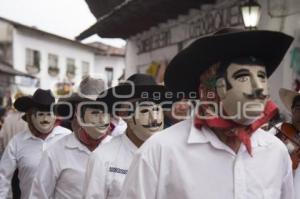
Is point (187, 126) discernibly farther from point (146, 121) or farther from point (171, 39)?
point (171, 39)

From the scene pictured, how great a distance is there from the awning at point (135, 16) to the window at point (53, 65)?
24.7 m

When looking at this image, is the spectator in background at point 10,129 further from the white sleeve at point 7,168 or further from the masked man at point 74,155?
the masked man at point 74,155

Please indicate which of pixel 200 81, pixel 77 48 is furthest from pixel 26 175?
pixel 77 48

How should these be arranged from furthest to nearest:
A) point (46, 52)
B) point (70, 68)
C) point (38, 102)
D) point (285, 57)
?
point (70, 68)
point (46, 52)
point (285, 57)
point (38, 102)

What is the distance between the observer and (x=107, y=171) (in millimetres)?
3920

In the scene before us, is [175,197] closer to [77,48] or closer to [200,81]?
[200,81]

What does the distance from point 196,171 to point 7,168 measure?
14.0ft

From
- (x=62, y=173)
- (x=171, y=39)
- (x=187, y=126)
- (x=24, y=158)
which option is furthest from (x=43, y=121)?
(x=171, y=39)

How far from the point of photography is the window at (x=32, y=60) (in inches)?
1475

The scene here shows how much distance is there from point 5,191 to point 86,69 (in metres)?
40.7

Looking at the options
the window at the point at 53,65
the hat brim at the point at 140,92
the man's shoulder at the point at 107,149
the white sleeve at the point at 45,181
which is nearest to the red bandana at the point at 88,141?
the white sleeve at the point at 45,181

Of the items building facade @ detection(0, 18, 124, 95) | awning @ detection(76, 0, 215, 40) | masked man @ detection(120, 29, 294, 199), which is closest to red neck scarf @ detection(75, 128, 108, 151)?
masked man @ detection(120, 29, 294, 199)

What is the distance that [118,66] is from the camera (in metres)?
52.4

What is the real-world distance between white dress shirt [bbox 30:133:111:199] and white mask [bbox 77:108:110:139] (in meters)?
0.16
